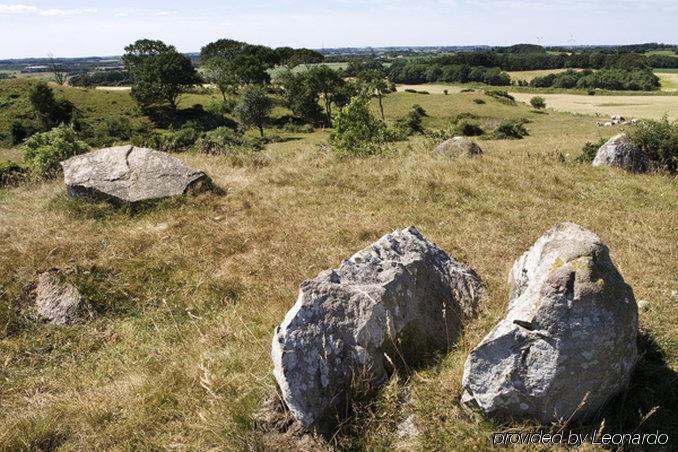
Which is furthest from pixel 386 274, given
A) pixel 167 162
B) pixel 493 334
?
pixel 167 162

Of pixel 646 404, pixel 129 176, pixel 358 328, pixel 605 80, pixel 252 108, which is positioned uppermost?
pixel 605 80

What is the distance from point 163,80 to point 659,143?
9077 cm

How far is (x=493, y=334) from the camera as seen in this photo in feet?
14.5

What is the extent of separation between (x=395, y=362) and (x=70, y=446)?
341 centimetres

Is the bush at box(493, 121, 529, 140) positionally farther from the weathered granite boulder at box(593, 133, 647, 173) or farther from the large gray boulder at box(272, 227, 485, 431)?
the large gray boulder at box(272, 227, 485, 431)

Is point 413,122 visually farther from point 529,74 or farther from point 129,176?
point 529,74

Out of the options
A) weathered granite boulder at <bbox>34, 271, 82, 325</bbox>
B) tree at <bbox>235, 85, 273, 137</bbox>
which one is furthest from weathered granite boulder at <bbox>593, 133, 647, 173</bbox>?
tree at <bbox>235, 85, 273, 137</bbox>

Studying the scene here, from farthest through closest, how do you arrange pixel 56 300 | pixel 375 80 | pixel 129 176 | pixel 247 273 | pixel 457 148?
pixel 375 80 < pixel 457 148 < pixel 129 176 < pixel 247 273 < pixel 56 300

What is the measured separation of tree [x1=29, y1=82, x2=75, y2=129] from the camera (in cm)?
7868

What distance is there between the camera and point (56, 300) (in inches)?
308

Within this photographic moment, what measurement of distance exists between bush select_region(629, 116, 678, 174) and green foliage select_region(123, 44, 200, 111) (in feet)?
290

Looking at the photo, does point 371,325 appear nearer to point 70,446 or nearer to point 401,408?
point 401,408

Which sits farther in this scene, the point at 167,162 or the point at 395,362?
the point at 167,162

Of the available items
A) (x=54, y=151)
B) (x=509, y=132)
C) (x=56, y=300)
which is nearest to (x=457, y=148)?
(x=56, y=300)
